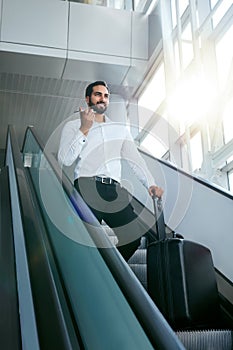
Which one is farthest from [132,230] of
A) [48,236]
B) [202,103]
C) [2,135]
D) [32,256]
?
[2,135]

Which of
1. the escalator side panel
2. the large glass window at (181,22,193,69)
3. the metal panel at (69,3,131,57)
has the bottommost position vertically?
the escalator side panel

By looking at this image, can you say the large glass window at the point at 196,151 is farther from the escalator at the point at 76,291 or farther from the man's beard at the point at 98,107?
the escalator at the point at 76,291

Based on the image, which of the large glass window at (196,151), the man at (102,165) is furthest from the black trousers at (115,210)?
the large glass window at (196,151)

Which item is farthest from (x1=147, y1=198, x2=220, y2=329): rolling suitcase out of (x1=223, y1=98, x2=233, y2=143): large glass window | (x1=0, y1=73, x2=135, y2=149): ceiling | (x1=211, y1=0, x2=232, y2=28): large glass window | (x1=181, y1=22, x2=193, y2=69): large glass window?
(x1=0, y1=73, x2=135, y2=149): ceiling

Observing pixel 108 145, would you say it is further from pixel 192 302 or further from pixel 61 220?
pixel 192 302

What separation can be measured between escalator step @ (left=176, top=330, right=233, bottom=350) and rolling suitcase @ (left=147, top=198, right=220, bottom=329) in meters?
0.10

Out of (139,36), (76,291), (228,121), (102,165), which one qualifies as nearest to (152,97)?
(139,36)

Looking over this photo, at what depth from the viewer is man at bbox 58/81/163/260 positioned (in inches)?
106

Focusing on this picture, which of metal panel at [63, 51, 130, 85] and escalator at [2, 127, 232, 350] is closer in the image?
escalator at [2, 127, 232, 350]

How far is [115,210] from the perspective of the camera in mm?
2721

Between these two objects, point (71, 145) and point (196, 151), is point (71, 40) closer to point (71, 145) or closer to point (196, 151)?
point (196, 151)

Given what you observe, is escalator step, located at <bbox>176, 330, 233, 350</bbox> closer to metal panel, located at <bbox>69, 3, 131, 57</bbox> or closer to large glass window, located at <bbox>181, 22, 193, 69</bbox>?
large glass window, located at <bbox>181, 22, 193, 69</bbox>

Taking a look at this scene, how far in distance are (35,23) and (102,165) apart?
4.41m

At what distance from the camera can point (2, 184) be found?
12.6ft
